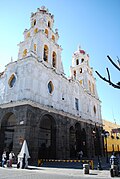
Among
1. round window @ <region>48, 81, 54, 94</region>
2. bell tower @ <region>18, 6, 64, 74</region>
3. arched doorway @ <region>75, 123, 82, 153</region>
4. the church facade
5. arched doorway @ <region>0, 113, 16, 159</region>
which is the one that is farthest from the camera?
arched doorway @ <region>75, 123, 82, 153</region>

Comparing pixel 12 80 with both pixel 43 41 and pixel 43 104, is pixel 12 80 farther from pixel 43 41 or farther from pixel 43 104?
pixel 43 41

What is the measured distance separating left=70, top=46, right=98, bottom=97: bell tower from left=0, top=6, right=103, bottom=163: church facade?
3.48 meters

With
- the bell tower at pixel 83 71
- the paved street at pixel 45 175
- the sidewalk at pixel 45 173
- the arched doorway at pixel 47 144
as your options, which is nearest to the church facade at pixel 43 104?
the arched doorway at pixel 47 144

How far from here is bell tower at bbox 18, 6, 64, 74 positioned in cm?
2505

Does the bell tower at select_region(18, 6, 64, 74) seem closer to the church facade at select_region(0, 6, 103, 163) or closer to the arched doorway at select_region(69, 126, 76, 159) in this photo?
the church facade at select_region(0, 6, 103, 163)

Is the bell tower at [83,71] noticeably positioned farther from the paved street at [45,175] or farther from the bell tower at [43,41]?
the paved street at [45,175]

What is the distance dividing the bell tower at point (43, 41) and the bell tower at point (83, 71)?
963cm

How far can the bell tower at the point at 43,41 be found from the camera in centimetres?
2505

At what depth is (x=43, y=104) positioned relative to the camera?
20.7 m

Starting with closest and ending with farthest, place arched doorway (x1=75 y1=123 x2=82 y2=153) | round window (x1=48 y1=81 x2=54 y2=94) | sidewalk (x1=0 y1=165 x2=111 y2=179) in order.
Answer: sidewalk (x1=0 y1=165 x2=111 y2=179)
round window (x1=48 y1=81 x2=54 y2=94)
arched doorway (x1=75 y1=123 x2=82 y2=153)

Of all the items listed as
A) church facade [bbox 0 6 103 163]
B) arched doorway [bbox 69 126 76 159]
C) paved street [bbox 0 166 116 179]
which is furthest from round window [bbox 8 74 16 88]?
paved street [bbox 0 166 116 179]

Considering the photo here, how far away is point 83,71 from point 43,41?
1440 cm

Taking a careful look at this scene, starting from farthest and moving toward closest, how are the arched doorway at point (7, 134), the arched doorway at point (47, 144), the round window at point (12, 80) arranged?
the round window at point (12, 80), the arched doorway at point (47, 144), the arched doorway at point (7, 134)

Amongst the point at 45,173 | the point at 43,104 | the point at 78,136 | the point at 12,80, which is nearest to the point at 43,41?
the point at 12,80
